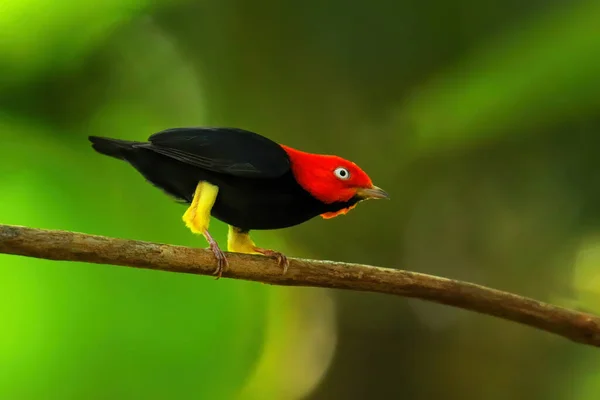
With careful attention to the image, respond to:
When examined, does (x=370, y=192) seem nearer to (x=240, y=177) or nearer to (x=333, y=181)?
(x=333, y=181)

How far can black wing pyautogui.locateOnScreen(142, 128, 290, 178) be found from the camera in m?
0.93

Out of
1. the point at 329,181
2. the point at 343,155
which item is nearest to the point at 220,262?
the point at 329,181

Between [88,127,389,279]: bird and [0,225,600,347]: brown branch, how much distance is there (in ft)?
0.18

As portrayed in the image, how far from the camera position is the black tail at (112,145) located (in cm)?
94

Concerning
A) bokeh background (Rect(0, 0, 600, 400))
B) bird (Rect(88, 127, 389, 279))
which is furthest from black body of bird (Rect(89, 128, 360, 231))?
bokeh background (Rect(0, 0, 600, 400))

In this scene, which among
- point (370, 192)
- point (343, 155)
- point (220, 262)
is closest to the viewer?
point (220, 262)

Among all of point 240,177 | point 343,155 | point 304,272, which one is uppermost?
point 343,155

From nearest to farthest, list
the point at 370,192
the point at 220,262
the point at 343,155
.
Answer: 1. the point at 220,262
2. the point at 370,192
3. the point at 343,155

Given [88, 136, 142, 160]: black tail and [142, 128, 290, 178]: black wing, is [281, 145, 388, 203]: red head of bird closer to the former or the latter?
[142, 128, 290, 178]: black wing

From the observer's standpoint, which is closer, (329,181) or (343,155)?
(329,181)

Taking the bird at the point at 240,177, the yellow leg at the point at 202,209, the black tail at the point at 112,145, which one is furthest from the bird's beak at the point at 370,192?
the black tail at the point at 112,145

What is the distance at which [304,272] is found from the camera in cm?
91

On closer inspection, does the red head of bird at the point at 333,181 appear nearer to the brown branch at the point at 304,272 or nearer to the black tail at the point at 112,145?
the brown branch at the point at 304,272

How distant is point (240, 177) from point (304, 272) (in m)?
0.18
